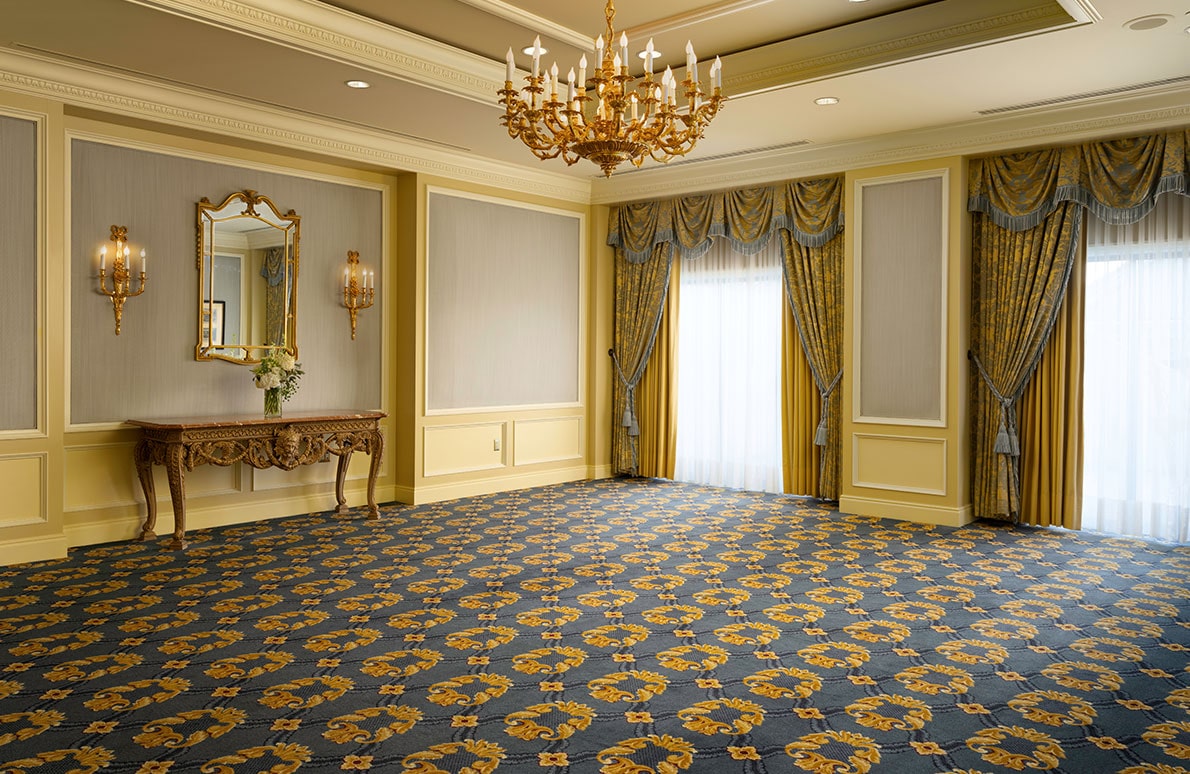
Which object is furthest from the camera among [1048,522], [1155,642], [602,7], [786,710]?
[1048,522]

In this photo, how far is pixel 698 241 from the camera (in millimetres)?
8562

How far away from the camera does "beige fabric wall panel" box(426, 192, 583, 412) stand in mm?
7754

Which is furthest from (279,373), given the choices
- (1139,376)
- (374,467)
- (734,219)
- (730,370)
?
(1139,376)

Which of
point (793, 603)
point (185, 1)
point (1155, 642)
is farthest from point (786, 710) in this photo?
point (185, 1)

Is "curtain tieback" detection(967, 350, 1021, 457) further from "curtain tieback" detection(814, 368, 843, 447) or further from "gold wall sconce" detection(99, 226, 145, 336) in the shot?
"gold wall sconce" detection(99, 226, 145, 336)

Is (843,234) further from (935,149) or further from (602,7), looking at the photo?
(602,7)

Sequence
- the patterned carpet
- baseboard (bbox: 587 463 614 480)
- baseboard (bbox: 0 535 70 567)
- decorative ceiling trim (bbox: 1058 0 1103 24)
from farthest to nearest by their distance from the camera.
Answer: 1. baseboard (bbox: 587 463 614 480)
2. baseboard (bbox: 0 535 70 567)
3. decorative ceiling trim (bbox: 1058 0 1103 24)
4. the patterned carpet

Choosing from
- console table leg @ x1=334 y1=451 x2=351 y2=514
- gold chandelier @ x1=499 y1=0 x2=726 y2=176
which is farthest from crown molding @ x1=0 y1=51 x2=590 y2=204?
gold chandelier @ x1=499 y1=0 x2=726 y2=176

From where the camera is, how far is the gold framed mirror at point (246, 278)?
6438 millimetres

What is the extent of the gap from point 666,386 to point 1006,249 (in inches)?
134

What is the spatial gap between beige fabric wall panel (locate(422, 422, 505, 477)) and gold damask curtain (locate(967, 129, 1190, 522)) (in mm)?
4097

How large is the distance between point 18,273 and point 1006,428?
6.76 metres

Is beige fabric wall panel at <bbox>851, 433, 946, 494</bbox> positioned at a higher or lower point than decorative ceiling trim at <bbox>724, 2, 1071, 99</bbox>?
lower

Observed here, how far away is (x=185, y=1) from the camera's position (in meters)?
4.52
